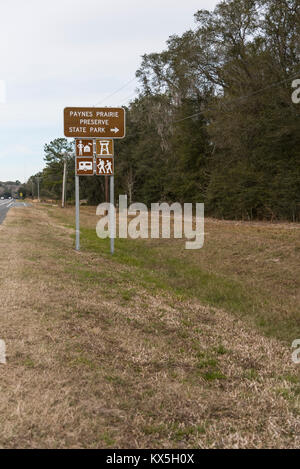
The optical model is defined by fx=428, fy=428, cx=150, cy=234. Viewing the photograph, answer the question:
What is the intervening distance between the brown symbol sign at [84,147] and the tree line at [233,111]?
48.1 feet

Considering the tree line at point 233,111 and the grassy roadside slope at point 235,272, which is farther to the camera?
the tree line at point 233,111

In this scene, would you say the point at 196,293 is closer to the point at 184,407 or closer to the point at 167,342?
the point at 167,342

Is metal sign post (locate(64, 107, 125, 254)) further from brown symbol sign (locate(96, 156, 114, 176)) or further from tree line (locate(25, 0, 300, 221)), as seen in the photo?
tree line (locate(25, 0, 300, 221))

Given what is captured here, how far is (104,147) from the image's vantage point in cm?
1419

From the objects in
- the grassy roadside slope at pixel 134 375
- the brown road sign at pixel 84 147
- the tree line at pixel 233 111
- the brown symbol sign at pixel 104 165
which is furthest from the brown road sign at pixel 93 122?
the tree line at pixel 233 111

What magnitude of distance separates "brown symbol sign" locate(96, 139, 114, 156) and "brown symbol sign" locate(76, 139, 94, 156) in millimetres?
224

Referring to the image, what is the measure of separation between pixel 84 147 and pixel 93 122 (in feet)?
2.91

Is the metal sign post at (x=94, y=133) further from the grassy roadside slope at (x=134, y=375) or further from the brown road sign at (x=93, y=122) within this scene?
the grassy roadside slope at (x=134, y=375)

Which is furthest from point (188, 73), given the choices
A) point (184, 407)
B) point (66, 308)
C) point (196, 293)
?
point (184, 407)

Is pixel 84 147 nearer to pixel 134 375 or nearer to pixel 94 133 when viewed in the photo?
pixel 94 133

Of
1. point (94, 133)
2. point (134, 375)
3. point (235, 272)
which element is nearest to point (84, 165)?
point (94, 133)

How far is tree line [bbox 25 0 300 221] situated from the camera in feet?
85.5

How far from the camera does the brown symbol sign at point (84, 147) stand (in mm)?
14203

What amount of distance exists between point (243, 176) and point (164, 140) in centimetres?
1939
